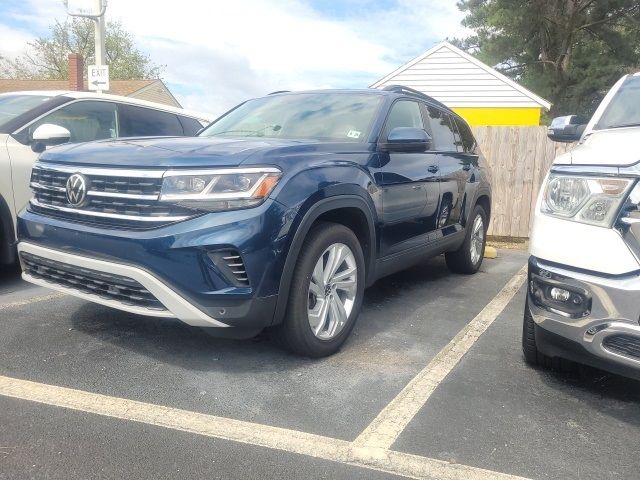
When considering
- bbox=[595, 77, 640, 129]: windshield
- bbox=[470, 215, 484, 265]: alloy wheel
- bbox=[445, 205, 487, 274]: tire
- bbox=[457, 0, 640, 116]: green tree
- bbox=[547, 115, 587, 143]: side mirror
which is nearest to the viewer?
bbox=[595, 77, 640, 129]: windshield

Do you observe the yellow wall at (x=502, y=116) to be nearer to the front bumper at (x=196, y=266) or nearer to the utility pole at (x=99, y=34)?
the utility pole at (x=99, y=34)

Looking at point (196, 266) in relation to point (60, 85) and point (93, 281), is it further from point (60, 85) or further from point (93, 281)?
point (60, 85)

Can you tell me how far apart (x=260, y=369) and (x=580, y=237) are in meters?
1.84

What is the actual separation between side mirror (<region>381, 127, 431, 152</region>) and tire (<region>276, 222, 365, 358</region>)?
782mm

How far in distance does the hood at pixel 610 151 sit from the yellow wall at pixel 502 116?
45.7 ft

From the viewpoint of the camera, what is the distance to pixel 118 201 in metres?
3.08

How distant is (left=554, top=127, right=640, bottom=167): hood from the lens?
2691 millimetres

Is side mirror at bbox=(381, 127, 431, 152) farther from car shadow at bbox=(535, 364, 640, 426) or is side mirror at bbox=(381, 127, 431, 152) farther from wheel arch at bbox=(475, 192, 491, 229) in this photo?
wheel arch at bbox=(475, 192, 491, 229)

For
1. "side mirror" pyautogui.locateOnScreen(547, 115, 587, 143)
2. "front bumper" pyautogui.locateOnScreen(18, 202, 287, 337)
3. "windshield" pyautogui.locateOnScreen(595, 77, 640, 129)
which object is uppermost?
"windshield" pyautogui.locateOnScreen(595, 77, 640, 129)

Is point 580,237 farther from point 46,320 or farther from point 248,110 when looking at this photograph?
point 46,320

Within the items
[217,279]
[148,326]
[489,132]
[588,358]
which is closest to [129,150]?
[217,279]

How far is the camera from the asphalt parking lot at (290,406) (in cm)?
238

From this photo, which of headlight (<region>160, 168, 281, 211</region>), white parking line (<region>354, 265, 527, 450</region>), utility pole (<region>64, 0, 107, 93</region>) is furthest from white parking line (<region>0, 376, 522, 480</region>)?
utility pole (<region>64, 0, 107, 93</region>)

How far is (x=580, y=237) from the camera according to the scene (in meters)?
2.69
